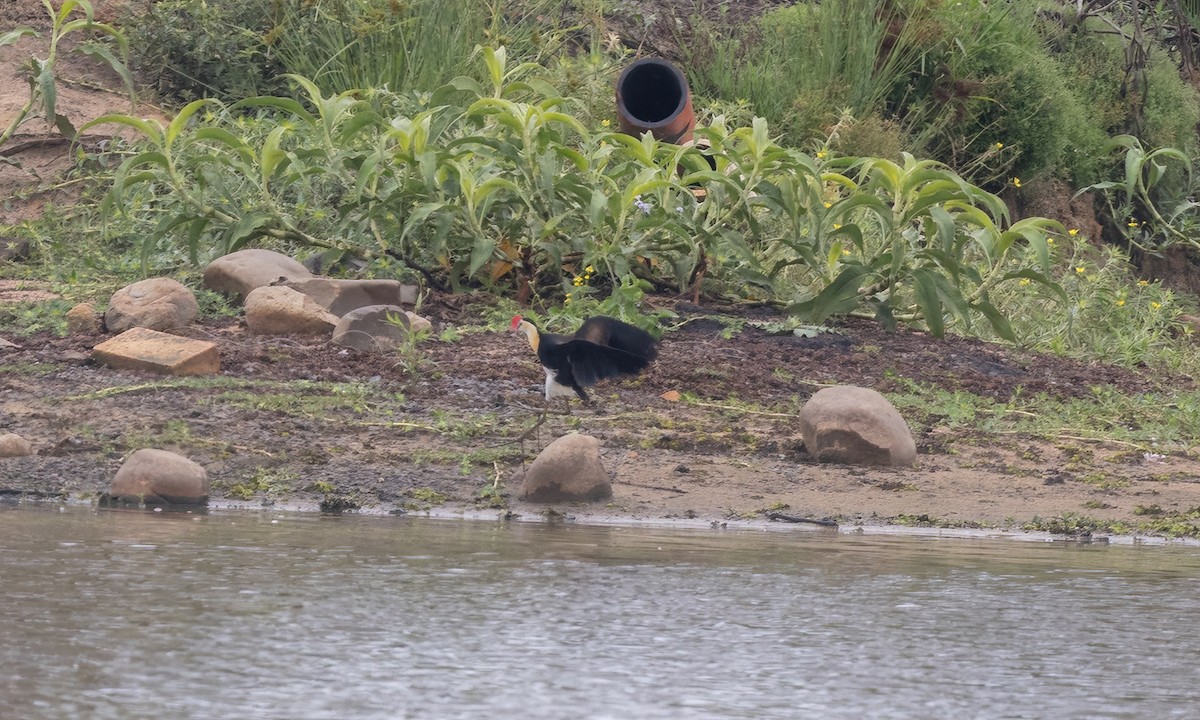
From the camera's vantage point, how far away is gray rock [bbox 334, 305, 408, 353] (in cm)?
577

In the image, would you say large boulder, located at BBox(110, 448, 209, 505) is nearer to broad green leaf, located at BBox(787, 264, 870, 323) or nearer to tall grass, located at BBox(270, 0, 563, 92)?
broad green leaf, located at BBox(787, 264, 870, 323)

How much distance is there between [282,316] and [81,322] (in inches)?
29.6

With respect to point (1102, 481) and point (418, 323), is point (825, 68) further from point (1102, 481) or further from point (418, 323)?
point (1102, 481)

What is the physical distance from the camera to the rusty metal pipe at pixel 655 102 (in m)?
8.02

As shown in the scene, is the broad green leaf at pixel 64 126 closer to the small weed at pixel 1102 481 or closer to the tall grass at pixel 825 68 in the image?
the tall grass at pixel 825 68

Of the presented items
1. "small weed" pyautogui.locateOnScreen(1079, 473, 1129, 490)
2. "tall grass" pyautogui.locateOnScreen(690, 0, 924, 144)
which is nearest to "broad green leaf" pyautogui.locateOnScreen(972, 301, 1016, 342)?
"small weed" pyautogui.locateOnScreen(1079, 473, 1129, 490)

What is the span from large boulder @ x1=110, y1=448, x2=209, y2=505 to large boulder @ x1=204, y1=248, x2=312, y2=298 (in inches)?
81.0

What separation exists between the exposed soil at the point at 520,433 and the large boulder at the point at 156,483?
13 cm

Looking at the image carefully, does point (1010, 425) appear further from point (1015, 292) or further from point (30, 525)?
point (30, 525)

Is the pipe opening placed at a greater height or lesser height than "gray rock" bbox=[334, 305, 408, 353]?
greater

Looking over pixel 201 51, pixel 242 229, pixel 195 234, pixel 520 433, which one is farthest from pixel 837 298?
pixel 201 51

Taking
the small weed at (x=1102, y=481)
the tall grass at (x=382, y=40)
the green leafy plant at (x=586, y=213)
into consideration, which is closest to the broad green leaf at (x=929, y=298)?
the green leafy plant at (x=586, y=213)

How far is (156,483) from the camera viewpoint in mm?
4219

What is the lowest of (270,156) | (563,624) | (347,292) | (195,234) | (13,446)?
(563,624)
